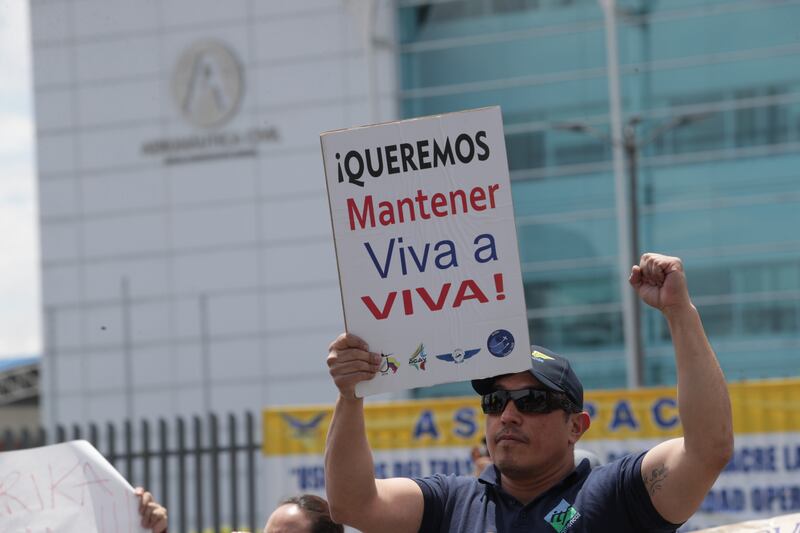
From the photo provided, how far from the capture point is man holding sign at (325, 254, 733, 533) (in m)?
3.20

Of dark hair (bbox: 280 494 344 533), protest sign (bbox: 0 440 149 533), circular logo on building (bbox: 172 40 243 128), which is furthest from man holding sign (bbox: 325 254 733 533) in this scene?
circular logo on building (bbox: 172 40 243 128)

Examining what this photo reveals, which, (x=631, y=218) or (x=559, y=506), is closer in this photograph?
(x=559, y=506)

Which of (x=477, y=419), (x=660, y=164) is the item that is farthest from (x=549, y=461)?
(x=660, y=164)

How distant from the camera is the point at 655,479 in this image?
3.27 meters

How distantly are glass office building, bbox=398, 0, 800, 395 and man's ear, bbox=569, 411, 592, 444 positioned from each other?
79.0 feet

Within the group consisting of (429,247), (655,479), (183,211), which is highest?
(183,211)

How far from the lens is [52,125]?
3488 cm

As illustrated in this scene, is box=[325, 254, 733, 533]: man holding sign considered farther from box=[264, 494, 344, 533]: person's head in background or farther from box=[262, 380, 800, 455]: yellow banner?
box=[262, 380, 800, 455]: yellow banner

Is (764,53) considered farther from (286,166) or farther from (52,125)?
(52,125)

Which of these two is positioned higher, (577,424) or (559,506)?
(577,424)

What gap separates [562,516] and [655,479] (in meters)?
0.25

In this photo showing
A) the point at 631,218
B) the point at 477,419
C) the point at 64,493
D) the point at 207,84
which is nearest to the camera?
the point at 64,493

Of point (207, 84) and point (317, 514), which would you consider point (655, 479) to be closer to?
point (317, 514)

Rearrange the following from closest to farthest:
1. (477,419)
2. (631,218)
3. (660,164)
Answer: (477,419), (631,218), (660,164)
